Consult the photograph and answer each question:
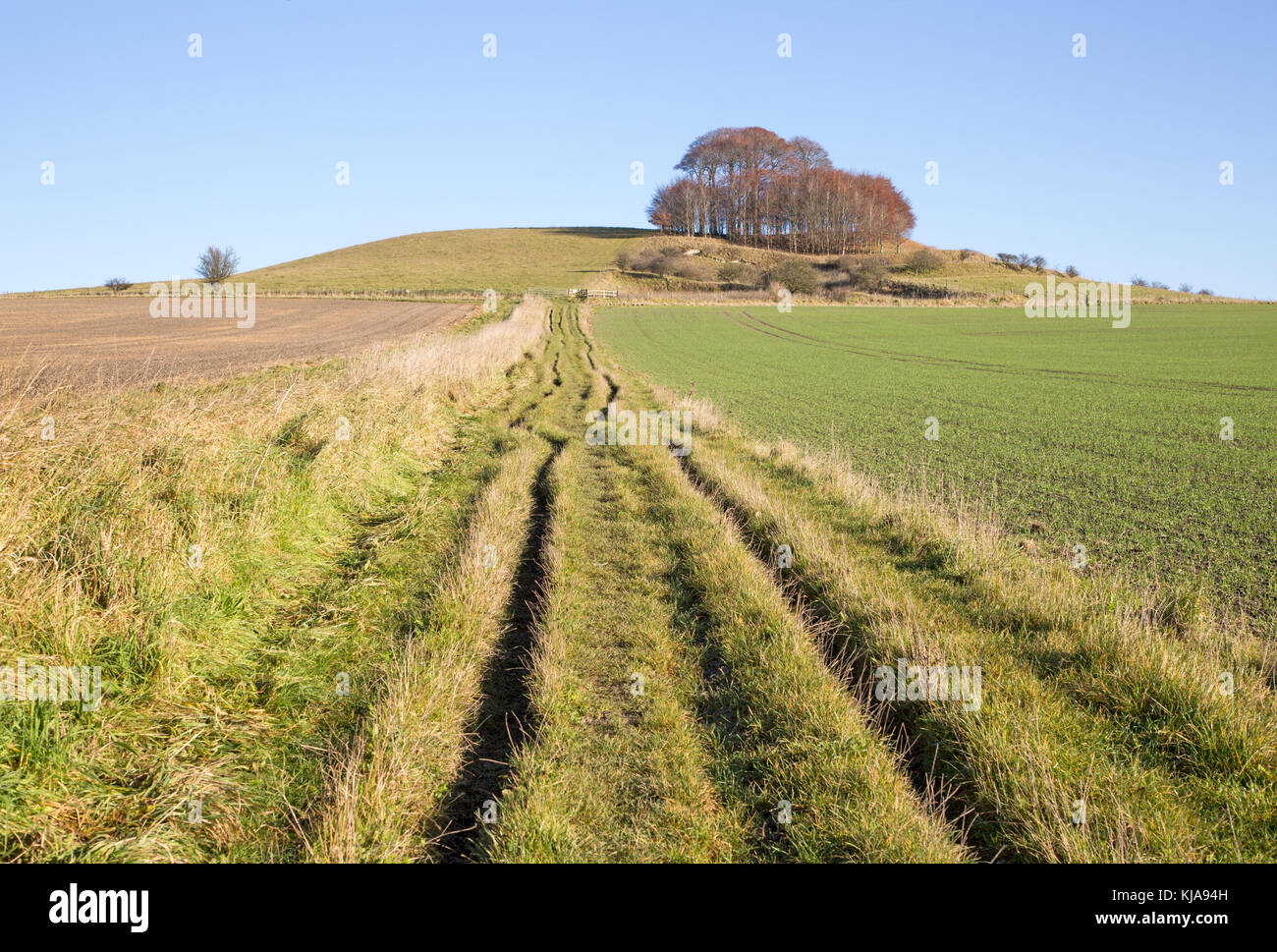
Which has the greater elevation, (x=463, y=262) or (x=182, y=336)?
(x=463, y=262)

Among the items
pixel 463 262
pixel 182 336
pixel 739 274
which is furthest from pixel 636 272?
pixel 182 336

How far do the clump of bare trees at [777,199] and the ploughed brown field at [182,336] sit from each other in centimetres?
6138

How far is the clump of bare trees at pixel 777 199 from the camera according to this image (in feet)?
324

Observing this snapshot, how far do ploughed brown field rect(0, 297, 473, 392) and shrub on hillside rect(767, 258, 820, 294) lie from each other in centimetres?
3706

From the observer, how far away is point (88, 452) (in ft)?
19.3

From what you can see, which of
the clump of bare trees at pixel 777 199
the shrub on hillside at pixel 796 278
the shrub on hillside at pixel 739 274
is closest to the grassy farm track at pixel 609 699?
the shrub on hillside at pixel 796 278

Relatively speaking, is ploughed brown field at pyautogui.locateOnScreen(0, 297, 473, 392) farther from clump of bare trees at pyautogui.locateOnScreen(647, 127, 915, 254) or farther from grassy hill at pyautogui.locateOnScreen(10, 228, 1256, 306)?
clump of bare trees at pyautogui.locateOnScreen(647, 127, 915, 254)

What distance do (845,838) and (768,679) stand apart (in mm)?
1420

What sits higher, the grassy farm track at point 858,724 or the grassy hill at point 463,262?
the grassy hill at point 463,262

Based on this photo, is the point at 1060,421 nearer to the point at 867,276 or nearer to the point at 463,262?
the point at 867,276

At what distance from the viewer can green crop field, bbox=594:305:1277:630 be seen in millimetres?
8055

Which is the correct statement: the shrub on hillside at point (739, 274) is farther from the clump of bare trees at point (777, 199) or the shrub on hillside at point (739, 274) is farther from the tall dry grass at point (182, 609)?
the tall dry grass at point (182, 609)

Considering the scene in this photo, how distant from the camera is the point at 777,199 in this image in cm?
10188

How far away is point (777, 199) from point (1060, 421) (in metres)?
95.1
